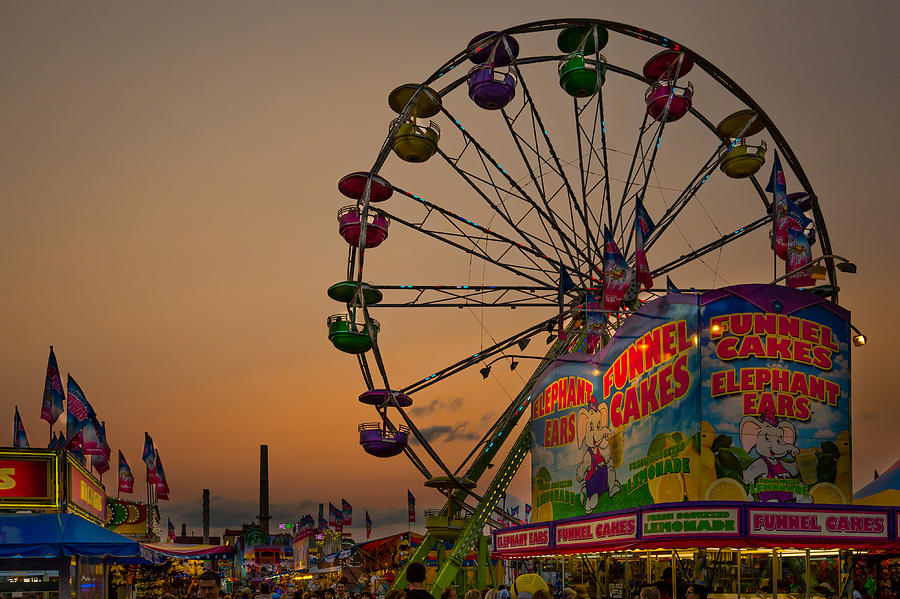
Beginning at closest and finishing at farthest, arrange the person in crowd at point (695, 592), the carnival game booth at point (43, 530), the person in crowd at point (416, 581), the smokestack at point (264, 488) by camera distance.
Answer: the person in crowd at point (416, 581)
the person in crowd at point (695, 592)
the carnival game booth at point (43, 530)
the smokestack at point (264, 488)

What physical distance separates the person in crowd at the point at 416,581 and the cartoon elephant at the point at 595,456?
12.1 meters

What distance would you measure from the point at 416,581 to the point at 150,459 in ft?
129

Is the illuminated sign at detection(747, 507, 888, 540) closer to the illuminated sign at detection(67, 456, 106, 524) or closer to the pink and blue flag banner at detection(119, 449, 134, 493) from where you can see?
the illuminated sign at detection(67, 456, 106, 524)

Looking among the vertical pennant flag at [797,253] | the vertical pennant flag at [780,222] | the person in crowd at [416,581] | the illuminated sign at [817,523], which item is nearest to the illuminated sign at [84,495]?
the person in crowd at [416,581]

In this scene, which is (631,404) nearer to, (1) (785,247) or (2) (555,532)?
(2) (555,532)

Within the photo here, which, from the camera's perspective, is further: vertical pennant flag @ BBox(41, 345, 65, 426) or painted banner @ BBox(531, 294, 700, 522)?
vertical pennant flag @ BBox(41, 345, 65, 426)

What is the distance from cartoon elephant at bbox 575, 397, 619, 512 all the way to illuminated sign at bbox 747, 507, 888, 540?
5.03 meters

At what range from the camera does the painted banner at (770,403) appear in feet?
54.0

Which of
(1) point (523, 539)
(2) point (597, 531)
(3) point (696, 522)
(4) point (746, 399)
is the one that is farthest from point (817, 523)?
(1) point (523, 539)

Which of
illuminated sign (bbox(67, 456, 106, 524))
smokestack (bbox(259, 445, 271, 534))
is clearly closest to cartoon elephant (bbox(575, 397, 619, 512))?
illuminated sign (bbox(67, 456, 106, 524))

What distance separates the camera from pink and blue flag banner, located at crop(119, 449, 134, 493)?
40938 mm

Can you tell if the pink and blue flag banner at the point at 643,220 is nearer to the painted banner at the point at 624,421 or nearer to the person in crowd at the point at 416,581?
the painted banner at the point at 624,421

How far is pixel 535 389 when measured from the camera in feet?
80.9

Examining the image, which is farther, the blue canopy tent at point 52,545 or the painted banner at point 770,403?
the painted banner at point 770,403
